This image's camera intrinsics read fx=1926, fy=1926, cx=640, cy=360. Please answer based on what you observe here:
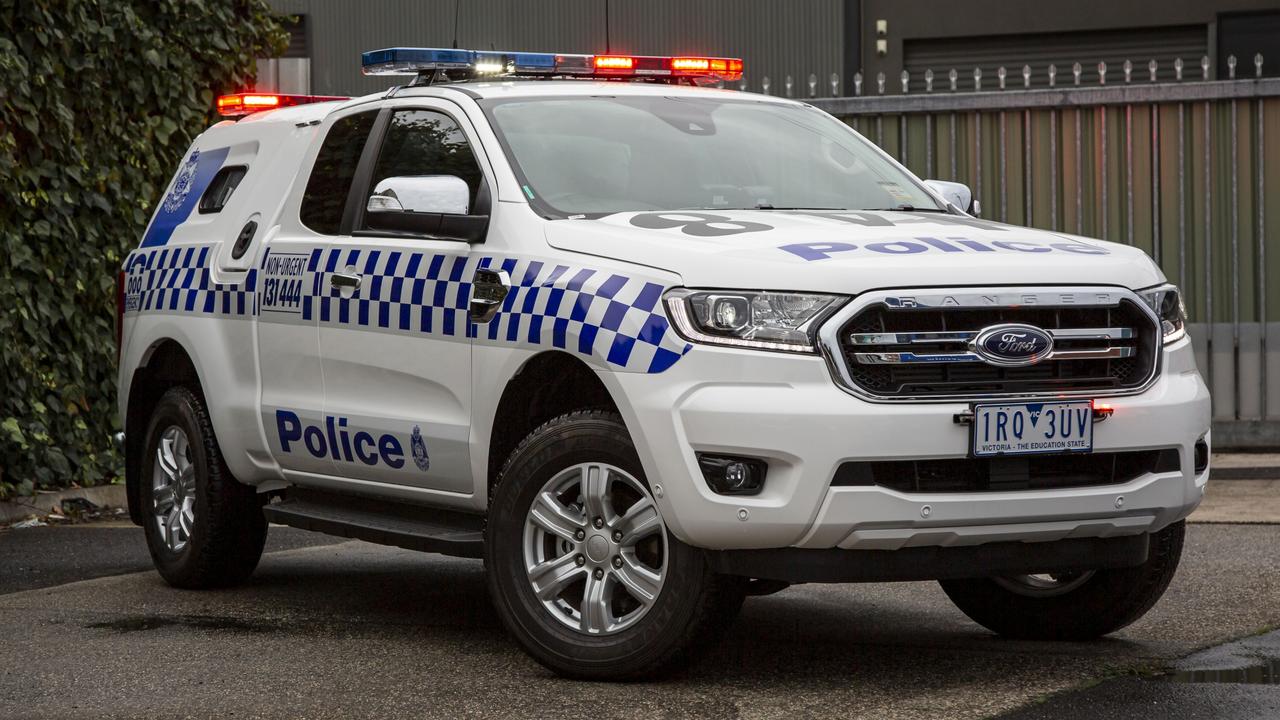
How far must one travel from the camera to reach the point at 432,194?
19.6 feet

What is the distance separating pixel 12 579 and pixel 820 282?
14.3 feet

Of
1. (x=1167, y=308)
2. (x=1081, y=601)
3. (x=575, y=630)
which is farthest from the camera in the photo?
(x=1081, y=601)

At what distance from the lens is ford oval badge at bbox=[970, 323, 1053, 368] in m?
5.13

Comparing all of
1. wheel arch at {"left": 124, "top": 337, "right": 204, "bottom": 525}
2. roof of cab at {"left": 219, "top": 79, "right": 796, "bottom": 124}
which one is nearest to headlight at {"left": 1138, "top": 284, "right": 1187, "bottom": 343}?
roof of cab at {"left": 219, "top": 79, "right": 796, "bottom": 124}

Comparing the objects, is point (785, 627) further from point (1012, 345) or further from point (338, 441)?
point (1012, 345)

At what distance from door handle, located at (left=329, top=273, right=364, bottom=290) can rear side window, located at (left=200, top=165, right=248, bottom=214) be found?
46.5 inches

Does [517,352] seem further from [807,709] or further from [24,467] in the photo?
[24,467]

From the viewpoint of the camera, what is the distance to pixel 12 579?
795 centimetres

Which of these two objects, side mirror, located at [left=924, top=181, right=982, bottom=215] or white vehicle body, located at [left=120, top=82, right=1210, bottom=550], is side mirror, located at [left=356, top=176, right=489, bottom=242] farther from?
side mirror, located at [left=924, top=181, right=982, bottom=215]

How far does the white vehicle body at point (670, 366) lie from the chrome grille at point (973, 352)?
0.17 ft

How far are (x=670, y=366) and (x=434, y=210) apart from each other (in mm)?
1269

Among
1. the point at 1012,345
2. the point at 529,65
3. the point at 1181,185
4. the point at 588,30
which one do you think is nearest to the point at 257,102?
the point at 529,65

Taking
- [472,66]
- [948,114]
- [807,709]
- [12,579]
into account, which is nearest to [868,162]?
[472,66]

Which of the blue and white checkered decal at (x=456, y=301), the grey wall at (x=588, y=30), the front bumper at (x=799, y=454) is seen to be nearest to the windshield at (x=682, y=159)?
the blue and white checkered decal at (x=456, y=301)
